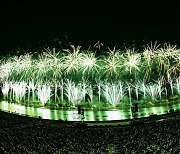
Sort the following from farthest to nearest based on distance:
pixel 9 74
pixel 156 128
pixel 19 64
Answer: pixel 9 74 < pixel 19 64 < pixel 156 128

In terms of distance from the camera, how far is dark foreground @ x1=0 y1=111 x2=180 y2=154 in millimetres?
20469

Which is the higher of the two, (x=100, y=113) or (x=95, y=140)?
(x=100, y=113)

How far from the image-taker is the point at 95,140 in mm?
22828

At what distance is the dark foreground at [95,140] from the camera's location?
20469 mm

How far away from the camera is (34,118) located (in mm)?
34781

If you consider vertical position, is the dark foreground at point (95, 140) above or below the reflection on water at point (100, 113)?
below

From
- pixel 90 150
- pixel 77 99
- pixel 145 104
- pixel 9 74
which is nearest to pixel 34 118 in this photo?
pixel 77 99

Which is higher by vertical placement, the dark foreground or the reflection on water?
the reflection on water

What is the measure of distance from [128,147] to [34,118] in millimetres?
16432

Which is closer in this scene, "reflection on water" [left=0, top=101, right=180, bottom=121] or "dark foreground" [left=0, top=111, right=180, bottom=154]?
"dark foreground" [left=0, top=111, right=180, bottom=154]

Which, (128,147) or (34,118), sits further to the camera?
(34,118)

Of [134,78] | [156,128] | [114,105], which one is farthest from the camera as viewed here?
[134,78]

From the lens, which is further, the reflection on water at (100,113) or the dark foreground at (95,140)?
the reflection on water at (100,113)

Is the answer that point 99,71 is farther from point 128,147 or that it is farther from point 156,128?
point 128,147
